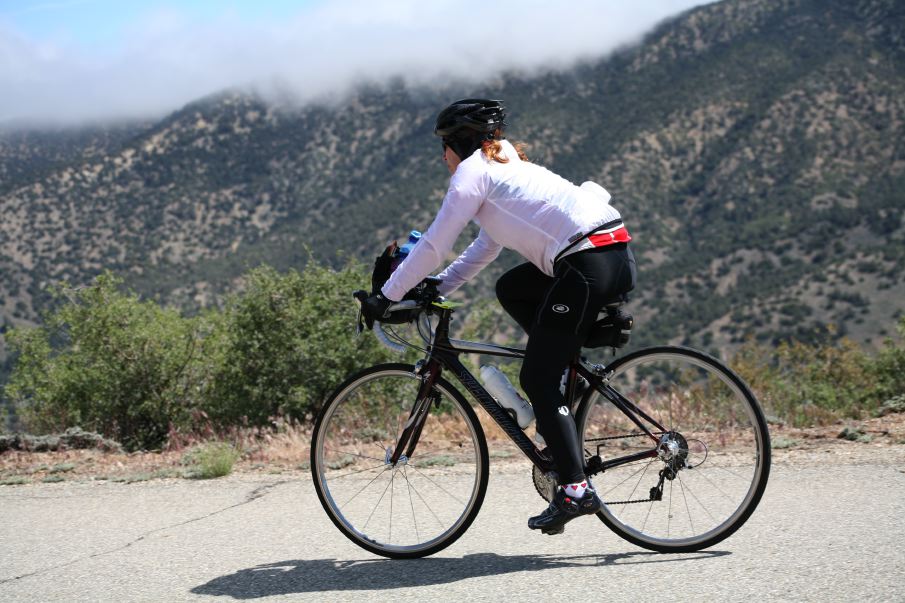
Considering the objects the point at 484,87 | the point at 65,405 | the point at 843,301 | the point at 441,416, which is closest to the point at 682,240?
the point at 843,301

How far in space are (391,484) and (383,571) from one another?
0.55m

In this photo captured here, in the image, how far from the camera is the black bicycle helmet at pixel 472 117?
12.5 feet

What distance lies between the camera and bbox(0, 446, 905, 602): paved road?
11.5 feet

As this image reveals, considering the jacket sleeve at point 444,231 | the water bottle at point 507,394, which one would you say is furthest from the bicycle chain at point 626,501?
the jacket sleeve at point 444,231

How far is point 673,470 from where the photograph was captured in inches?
160

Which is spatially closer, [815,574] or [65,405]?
[815,574]

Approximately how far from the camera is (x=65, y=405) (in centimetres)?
1830

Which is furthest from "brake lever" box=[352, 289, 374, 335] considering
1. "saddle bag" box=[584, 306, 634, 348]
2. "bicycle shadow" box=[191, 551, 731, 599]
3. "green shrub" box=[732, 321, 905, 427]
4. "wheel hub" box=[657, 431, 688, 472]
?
"green shrub" box=[732, 321, 905, 427]

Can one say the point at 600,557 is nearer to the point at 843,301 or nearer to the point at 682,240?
the point at 843,301

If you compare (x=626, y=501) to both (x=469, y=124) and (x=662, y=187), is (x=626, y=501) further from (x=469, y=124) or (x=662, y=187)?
(x=662, y=187)

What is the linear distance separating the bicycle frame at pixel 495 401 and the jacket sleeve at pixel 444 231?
322 mm

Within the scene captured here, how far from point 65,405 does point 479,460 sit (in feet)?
53.6

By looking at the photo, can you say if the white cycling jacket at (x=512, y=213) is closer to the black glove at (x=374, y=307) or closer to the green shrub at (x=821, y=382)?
the black glove at (x=374, y=307)

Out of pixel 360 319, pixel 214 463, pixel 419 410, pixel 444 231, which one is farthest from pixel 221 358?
pixel 444 231
